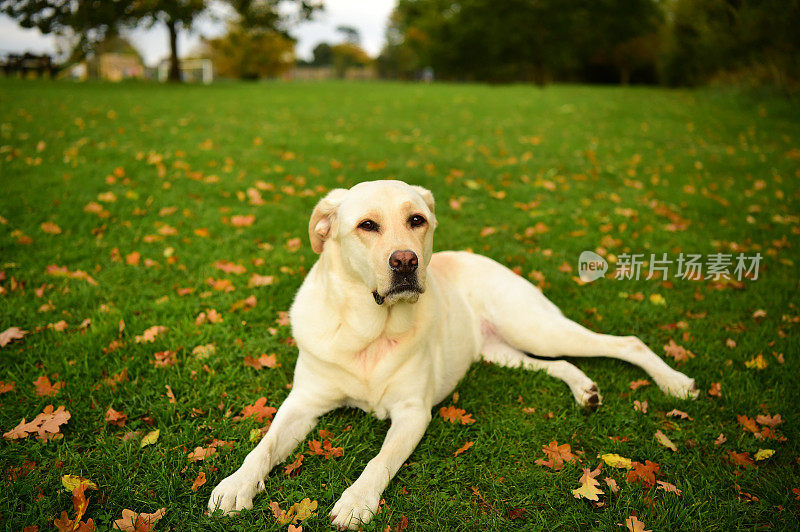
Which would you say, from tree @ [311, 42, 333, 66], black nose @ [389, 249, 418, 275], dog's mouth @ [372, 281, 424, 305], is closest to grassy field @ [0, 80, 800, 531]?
dog's mouth @ [372, 281, 424, 305]

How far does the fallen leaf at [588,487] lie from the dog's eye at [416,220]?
1.53m

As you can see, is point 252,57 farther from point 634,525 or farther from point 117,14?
point 634,525

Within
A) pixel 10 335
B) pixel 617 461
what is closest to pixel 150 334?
pixel 10 335

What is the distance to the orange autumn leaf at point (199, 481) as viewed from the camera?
2.38m

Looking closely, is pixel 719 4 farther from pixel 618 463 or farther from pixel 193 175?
pixel 618 463

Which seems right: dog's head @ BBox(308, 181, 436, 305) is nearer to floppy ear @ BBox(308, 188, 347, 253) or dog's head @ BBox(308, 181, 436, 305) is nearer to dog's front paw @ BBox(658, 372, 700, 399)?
floppy ear @ BBox(308, 188, 347, 253)

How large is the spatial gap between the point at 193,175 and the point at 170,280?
10.1 feet

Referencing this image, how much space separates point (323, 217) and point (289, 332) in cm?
135

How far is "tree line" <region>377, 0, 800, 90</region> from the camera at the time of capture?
30438mm

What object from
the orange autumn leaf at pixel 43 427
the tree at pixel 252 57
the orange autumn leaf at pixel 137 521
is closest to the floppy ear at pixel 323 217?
the orange autumn leaf at pixel 137 521

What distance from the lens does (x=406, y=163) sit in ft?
27.8

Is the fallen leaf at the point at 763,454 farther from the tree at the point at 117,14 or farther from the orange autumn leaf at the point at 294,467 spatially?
the tree at the point at 117,14

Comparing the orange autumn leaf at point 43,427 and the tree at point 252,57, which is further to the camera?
the tree at point 252,57

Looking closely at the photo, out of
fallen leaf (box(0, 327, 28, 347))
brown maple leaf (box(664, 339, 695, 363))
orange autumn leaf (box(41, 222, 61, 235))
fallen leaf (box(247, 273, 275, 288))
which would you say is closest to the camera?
fallen leaf (box(0, 327, 28, 347))
